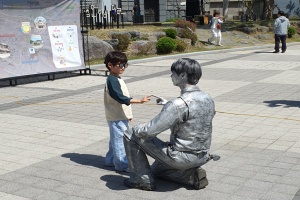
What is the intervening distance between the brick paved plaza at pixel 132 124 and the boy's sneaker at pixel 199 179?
83mm

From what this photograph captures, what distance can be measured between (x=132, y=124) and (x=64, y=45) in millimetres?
6886

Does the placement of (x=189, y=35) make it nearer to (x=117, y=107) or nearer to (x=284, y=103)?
(x=284, y=103)

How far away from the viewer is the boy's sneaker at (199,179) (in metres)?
5.14

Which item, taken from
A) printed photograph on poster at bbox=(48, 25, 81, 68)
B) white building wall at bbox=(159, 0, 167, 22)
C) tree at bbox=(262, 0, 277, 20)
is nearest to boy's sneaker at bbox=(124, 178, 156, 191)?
printed photograph on poster at bbox=(48, 25, 81, 68)

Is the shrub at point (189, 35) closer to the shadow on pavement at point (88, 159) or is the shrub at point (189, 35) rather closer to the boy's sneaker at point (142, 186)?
the shadow on pavement at point (88, 159)

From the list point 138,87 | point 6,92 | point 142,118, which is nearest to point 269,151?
point 142,118

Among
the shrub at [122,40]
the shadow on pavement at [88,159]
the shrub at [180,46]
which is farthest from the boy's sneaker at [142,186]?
the shrub at [180,46]

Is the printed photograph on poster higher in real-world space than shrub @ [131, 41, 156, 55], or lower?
higher

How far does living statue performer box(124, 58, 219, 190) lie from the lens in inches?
188

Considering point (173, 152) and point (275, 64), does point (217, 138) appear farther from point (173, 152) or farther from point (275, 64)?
point (275, 64)

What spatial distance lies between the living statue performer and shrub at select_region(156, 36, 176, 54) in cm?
1568

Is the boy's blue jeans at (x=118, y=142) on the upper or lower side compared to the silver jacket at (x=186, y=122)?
lower

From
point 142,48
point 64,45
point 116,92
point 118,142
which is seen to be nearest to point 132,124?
point 118,142

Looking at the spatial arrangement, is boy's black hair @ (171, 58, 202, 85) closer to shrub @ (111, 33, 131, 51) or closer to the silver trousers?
the silver trousers
